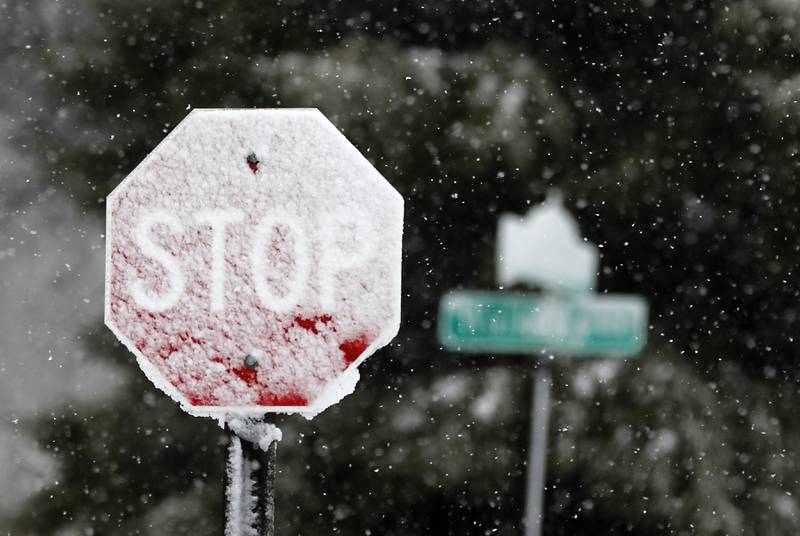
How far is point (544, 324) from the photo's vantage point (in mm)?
1984

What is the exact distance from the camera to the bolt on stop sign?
2.68ft

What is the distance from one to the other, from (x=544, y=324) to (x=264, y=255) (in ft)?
4.05

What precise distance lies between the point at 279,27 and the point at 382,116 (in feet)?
2.74

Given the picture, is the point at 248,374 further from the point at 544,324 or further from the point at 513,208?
the point at 513,208

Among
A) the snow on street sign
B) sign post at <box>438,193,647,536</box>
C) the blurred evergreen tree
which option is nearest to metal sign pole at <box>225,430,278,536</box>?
sign post at <box>438,193,647,536</box>

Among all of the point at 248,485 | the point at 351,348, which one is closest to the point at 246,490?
the point at 248,485

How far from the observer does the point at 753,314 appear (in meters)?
5.59

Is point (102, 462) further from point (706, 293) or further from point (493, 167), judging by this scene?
point (706, 293)

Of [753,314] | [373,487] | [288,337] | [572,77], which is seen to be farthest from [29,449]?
[288,337]

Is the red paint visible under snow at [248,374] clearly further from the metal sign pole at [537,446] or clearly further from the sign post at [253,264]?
the metal sign pole at [537,446]

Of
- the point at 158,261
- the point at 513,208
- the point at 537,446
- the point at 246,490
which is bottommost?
the point at 513,208

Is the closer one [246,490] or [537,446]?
[246,490]

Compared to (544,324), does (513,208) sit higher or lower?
lower

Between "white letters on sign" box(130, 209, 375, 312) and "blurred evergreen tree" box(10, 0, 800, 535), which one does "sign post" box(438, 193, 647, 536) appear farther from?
"blurred evergreen tree" box(10, 0, 800, 535)
